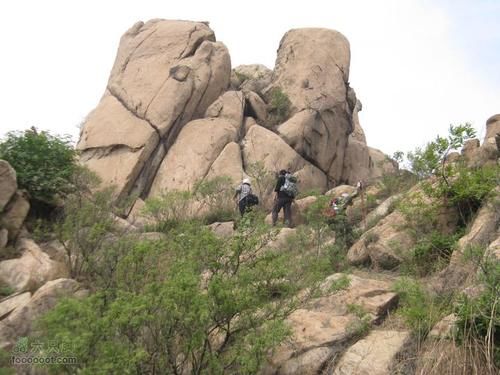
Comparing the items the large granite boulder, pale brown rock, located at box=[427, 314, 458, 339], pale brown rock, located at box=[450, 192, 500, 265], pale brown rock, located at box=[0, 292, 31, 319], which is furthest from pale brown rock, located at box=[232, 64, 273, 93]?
pale brown rock, located at box=[427, 314, 458, 339]

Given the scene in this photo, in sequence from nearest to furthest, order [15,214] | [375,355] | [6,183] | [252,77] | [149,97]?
[375,355] < [6,183] < [15,214] < [149,97] < [252,77]

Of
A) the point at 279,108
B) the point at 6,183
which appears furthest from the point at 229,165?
the point at 6,183

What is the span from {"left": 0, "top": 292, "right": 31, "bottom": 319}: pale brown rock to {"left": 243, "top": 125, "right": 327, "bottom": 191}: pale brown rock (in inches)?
477

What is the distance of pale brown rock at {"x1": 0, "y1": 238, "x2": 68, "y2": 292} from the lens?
11.0 m

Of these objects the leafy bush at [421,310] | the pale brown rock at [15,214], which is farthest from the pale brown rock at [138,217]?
the leafy bush at [421,310]

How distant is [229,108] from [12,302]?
1459cm

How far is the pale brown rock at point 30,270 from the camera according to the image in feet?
35.9

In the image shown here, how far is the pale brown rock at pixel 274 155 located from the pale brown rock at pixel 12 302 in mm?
12120

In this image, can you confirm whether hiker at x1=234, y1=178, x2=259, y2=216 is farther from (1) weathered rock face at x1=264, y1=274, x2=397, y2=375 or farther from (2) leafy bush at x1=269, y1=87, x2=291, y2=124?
(2) leafy bush at x1=269, y1=87, x2=291, y2=124

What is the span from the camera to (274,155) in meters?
21.7

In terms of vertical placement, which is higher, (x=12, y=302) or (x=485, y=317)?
(x=485, y=317)

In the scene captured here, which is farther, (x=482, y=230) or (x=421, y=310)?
(x=482, y=230)

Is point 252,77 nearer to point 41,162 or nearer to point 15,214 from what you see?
point 41,162

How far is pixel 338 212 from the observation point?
1320 cm
